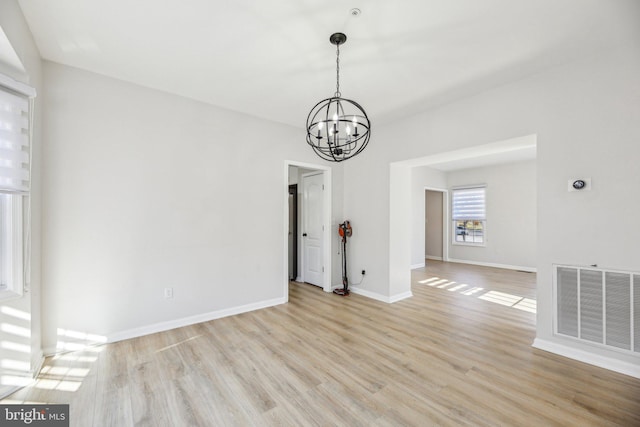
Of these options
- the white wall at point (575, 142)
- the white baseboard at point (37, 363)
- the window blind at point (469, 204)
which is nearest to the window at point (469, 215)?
the window blind at point (469, 204)

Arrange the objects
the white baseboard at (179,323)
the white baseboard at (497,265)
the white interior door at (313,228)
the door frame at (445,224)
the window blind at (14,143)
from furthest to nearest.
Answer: the door frame at (445,224)
the white baseboard at (497,265)
the white interior door at (313,228)
the white baseboard at (179,323)
the window blind at (14,143)

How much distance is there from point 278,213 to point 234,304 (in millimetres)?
1425

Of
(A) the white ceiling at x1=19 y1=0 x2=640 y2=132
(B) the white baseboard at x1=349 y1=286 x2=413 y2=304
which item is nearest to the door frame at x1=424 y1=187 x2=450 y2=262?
(B) the white baseboard at x1=349 y1=286 x2=413 y2=304

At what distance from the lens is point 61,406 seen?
185 centimetres

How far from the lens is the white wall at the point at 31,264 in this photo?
6.15 ft

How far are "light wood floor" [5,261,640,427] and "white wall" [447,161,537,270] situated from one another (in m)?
3.86

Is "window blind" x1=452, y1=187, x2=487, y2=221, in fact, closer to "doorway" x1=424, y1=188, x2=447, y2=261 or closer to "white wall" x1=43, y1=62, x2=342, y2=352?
"doorway" x1=424, y1=188, x2=447, y2=261

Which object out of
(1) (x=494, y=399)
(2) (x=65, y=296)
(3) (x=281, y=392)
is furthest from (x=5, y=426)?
(1) (x=494, y=399)

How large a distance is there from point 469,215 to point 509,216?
3.21 ft

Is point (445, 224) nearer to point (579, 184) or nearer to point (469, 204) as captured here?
point (469, 204)

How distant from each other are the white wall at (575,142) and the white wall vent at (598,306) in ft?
0.26

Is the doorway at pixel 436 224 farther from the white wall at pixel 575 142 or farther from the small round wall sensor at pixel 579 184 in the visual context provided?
the small round wall sensor at pixel 579 184

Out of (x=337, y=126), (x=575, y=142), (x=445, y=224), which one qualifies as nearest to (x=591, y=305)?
(x=575, y=142)

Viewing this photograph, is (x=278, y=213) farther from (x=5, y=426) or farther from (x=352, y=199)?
(x=5, y=426)
